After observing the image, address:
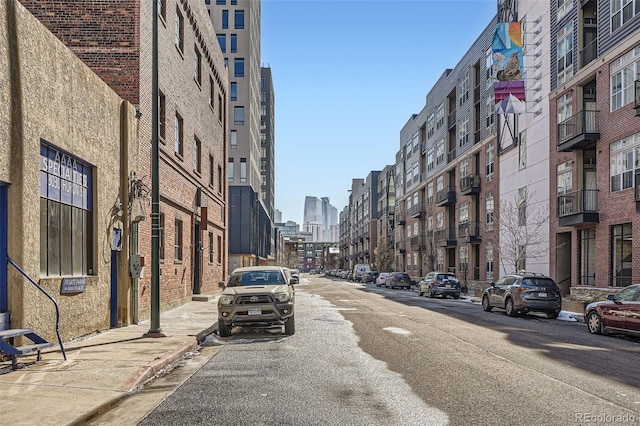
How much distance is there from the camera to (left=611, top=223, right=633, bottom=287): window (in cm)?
2514

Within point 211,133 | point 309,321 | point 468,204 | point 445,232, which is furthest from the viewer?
point 445,232

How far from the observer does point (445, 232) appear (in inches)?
2130

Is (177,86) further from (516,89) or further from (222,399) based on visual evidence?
(516,89)

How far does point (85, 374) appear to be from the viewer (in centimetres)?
888

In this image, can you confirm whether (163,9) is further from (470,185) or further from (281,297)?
(470,185)

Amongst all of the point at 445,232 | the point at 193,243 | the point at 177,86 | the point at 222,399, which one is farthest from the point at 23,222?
the point at 445,232

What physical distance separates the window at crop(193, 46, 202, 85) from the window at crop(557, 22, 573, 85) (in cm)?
1884

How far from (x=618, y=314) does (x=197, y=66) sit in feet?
69.9

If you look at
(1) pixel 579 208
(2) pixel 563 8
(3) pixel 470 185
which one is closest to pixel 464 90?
(3) pixel 470 185

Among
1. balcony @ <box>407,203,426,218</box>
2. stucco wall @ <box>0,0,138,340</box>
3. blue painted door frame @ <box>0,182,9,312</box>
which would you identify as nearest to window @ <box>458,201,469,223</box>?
balcony @ <box>407,203,426,218</box>

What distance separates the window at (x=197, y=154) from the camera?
26656 millimetres

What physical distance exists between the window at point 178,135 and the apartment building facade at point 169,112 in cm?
4

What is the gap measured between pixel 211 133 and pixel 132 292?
17.1 metres

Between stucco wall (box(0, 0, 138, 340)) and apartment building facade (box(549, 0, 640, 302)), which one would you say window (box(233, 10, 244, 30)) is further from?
stucco wall (box(0, 0, 138, 340))
